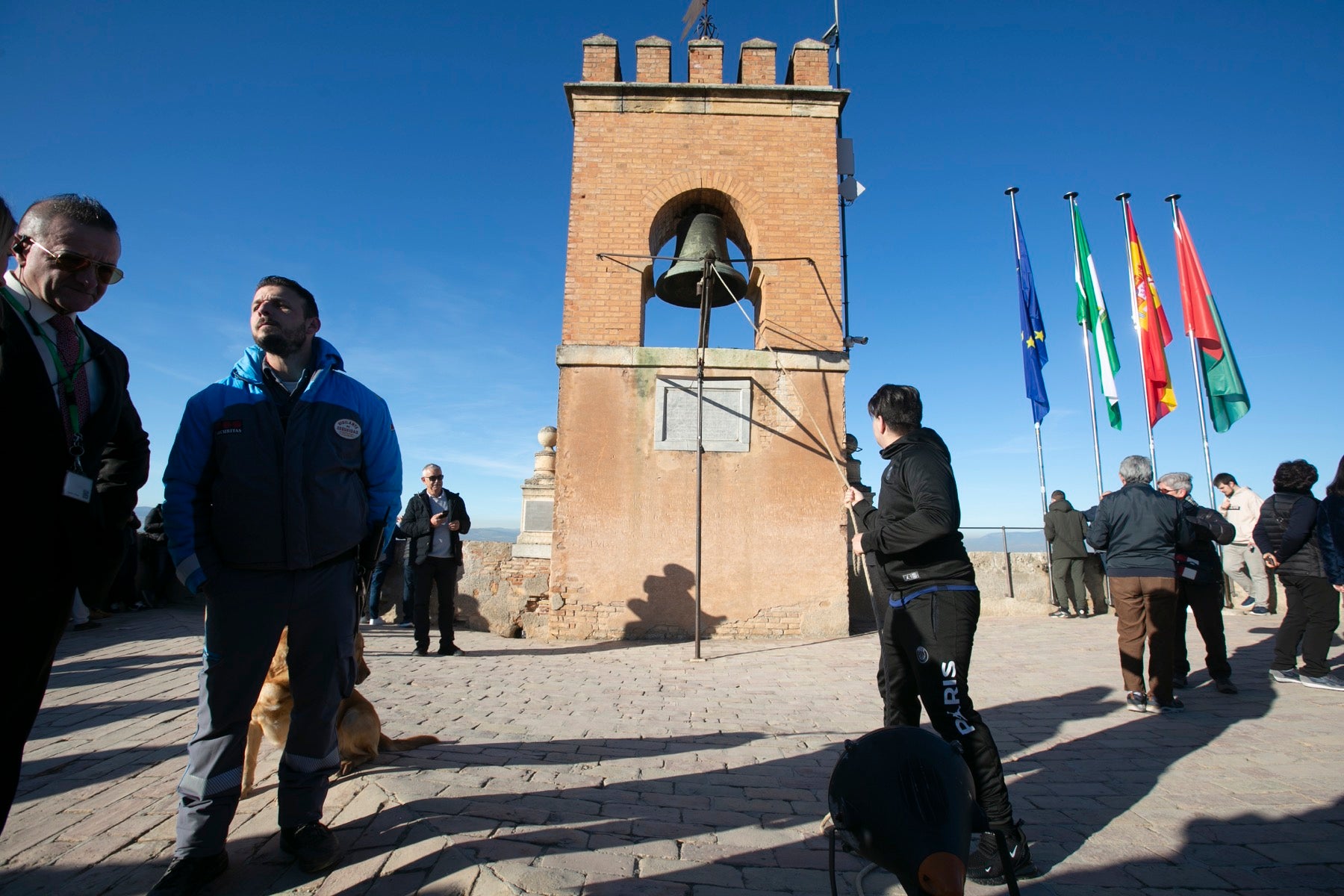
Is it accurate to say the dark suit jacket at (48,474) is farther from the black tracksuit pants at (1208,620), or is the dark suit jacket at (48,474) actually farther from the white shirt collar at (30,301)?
the black tracksuit pants at (1208,620)

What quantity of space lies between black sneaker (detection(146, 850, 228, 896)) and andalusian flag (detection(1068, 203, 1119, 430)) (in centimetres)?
1452

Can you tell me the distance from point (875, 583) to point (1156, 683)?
3.03 m

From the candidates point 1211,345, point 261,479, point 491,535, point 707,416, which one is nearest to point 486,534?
point 491,535

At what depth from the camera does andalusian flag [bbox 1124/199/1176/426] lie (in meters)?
12.3

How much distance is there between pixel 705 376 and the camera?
8.42 meters

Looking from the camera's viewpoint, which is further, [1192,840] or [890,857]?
[1192,840]

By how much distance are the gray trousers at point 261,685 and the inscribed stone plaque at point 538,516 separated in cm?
669

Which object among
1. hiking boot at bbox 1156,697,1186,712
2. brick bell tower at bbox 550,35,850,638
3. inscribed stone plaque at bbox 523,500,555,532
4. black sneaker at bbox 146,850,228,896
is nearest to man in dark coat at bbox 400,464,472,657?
brick bell tower at bbox 550,35,850,638

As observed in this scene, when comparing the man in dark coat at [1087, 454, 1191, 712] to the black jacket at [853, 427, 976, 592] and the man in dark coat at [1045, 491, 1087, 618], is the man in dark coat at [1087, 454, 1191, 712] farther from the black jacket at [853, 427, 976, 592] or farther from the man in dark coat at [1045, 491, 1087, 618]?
the man in dark coat at [1045, 491, 1087, 618]

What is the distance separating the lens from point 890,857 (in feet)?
5.21

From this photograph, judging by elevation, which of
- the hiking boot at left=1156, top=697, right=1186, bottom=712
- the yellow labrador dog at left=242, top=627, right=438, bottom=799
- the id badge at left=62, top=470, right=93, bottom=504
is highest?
the id badge at left=62, top=470, right=93, bottom=504

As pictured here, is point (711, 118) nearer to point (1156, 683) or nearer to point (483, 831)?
point (1156, 683)

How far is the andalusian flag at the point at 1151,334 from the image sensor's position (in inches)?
483

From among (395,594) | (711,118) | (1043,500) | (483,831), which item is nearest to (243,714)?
(483,831)
